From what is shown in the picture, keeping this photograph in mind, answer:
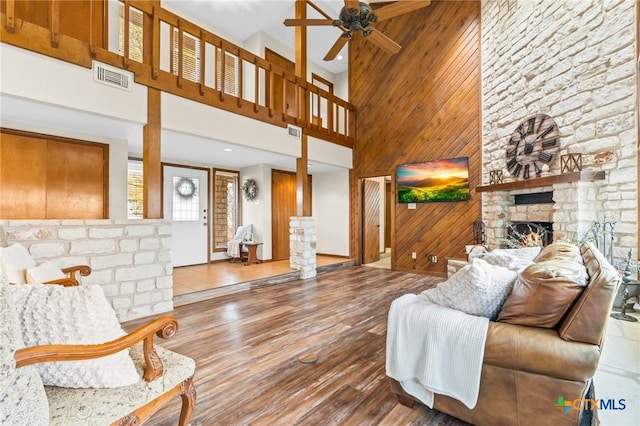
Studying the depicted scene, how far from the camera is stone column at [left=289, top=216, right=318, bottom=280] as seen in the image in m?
5.29

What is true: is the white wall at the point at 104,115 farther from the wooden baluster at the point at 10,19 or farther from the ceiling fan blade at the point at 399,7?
the ceiling fan blade at the point at 399,7

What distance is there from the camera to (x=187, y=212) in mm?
6020

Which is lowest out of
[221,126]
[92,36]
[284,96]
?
[221,126]

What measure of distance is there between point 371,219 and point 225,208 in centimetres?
350

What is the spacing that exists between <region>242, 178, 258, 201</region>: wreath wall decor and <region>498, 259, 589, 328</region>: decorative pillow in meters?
5.54

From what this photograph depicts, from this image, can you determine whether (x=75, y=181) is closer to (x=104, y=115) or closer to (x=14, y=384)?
(x=104, y=115)

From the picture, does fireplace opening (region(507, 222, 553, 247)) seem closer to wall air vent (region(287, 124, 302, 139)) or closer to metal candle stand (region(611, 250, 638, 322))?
metal candle stand (region(611, 250, 638, 322))

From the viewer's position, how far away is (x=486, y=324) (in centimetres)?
146

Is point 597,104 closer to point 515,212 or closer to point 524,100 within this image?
point 524,100

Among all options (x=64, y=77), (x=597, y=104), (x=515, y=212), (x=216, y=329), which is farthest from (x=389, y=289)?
(x=64, y=77)

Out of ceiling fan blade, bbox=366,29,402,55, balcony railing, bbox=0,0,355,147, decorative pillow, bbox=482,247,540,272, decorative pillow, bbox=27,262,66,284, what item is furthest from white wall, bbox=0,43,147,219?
decorative pillow, bbox=482,247,540,272

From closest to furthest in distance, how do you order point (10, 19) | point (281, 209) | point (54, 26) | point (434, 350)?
point (434, 350) < point (10, 19) < point (54, 26) < point (281, 209)

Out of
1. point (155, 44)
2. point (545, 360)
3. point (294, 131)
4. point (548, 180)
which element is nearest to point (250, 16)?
point (294, 131)

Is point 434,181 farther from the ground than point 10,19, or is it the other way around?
point 10,19
